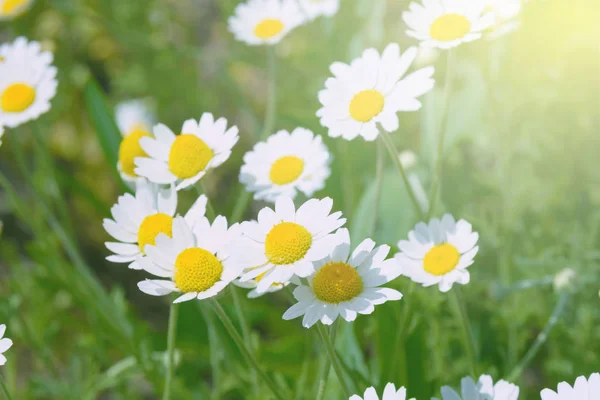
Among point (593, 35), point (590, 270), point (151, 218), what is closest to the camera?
point (151, 218)

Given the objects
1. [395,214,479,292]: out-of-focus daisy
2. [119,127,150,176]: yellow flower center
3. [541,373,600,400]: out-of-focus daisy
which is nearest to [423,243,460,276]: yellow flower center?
[395,214,479,292]: out-of-focus daisy

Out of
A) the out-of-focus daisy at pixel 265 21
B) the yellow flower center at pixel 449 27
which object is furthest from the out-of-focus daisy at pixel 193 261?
→ the out-of-focus daisy at pixel 265 21

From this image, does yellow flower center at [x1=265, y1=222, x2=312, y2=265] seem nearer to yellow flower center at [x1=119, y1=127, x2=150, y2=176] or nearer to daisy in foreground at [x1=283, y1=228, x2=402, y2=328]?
daisy in foreground at [x1=283, y1=228, x2=402, y2=328]

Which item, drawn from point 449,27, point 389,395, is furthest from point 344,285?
point 449,27

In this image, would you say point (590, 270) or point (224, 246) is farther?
point (590, 270)

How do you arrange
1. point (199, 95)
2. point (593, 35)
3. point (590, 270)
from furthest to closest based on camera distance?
1. point (199, 95)
2. point (593, 35)
3. point (590, 270)

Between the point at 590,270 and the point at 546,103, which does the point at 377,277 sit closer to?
the point at 590,270

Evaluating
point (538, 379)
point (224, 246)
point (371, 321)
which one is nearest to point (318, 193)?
point (371, 321)

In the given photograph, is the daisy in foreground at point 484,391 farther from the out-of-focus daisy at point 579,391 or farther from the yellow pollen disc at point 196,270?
the yellow pollen disc at point 196,270
